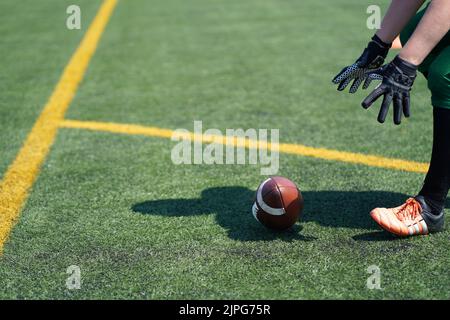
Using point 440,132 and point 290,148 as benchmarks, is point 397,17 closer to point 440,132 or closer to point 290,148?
point 440,132

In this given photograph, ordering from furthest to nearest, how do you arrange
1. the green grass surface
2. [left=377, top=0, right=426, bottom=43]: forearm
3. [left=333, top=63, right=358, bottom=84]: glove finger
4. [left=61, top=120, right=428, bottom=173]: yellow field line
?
[left=61, top=120, right=428, bottom=173]: yellow field line
[left=333, top=63, right=358, bottom=84]: glove finger
[left=377, top=0, right=426, bottom=43]: forearm
the green grass surface

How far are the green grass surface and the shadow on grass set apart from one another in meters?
0.01

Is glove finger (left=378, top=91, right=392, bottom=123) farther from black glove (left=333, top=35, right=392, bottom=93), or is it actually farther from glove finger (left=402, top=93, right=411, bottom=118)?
black glove (left=333, top=35, right=392, bottom=93)

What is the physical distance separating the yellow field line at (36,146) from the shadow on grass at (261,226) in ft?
2.44

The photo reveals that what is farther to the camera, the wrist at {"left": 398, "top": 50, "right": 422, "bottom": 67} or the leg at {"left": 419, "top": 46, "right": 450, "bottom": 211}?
the leg at {"left": 419, "top": 46, "right": 450, "bottom": 211}

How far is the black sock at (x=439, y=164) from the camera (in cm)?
299

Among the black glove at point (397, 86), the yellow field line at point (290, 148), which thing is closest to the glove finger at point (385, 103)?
the black glove at point (397, 86)

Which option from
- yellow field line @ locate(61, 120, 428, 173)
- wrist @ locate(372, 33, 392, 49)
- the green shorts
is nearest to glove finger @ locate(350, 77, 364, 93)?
wrist @ locate(372, 33, 392, 49)

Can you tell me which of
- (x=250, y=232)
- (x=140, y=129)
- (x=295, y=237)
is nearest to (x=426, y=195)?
(x=295, y=237)

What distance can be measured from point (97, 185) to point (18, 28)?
620 cm

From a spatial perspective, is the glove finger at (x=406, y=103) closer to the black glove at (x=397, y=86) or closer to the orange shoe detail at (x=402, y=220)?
the black glove at (x=397, y=86)

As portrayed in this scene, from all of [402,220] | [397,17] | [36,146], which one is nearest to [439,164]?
[402,220]

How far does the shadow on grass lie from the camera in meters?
3.18
